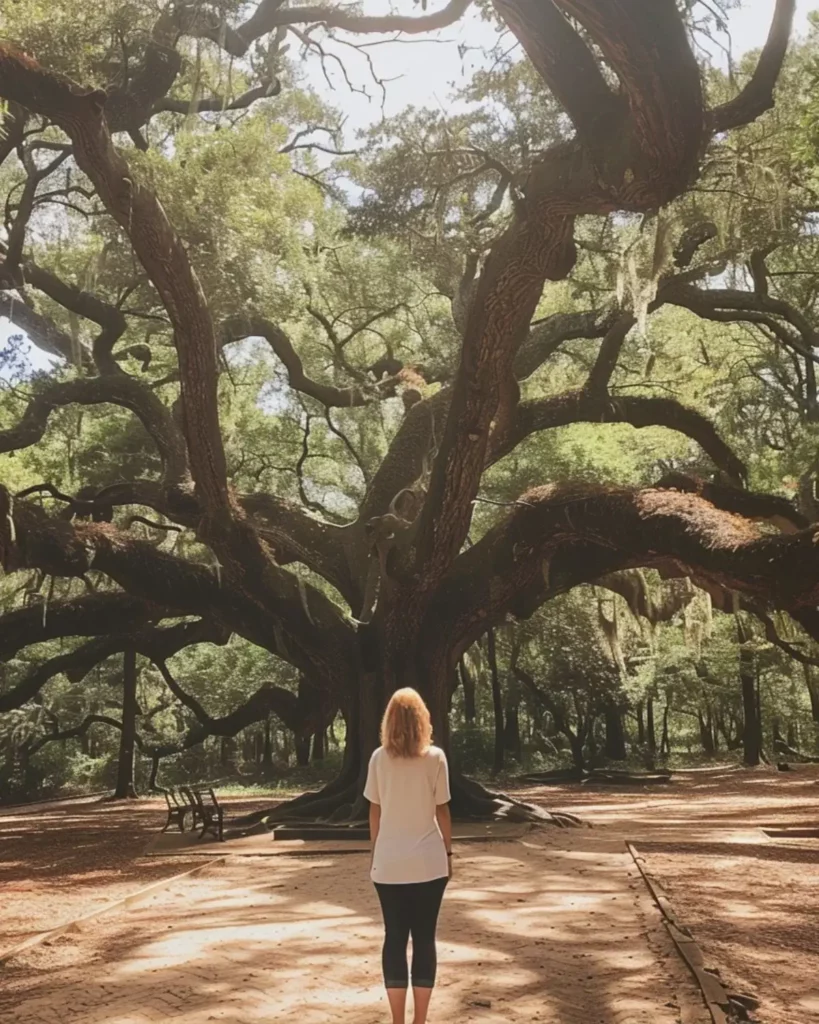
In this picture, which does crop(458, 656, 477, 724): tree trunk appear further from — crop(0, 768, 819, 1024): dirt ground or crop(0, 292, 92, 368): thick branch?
crop(0, 768, 819, 1024): dirt ground

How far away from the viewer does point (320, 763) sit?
100 feet

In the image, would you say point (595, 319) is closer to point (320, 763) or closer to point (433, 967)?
point (433, 967)

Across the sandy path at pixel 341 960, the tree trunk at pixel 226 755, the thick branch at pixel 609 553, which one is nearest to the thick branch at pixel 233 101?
the thick branch at pixel 609 553

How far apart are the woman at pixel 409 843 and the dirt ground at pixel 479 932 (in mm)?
495

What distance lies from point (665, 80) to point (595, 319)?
852 cm

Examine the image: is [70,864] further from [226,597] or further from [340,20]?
[340,20]

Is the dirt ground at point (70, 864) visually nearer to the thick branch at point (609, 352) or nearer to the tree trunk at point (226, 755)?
the thick branch at point (609, 352)

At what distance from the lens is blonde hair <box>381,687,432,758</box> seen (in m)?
4.11

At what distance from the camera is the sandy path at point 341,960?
4.36 meters

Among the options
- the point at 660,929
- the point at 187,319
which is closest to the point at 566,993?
the point at 660,929

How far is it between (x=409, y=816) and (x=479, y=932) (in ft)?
8.09

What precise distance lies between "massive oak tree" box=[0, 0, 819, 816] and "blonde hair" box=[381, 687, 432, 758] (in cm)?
412

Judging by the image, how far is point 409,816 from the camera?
401 cm

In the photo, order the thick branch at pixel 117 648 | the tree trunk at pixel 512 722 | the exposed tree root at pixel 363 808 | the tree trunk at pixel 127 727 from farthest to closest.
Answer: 1. the tree trunk at pixel 512 722
2. the tree trunk at pixel 127 727
3. the thick branch at pixel 117 648
4. the exposed tree root at pixel 363 808
